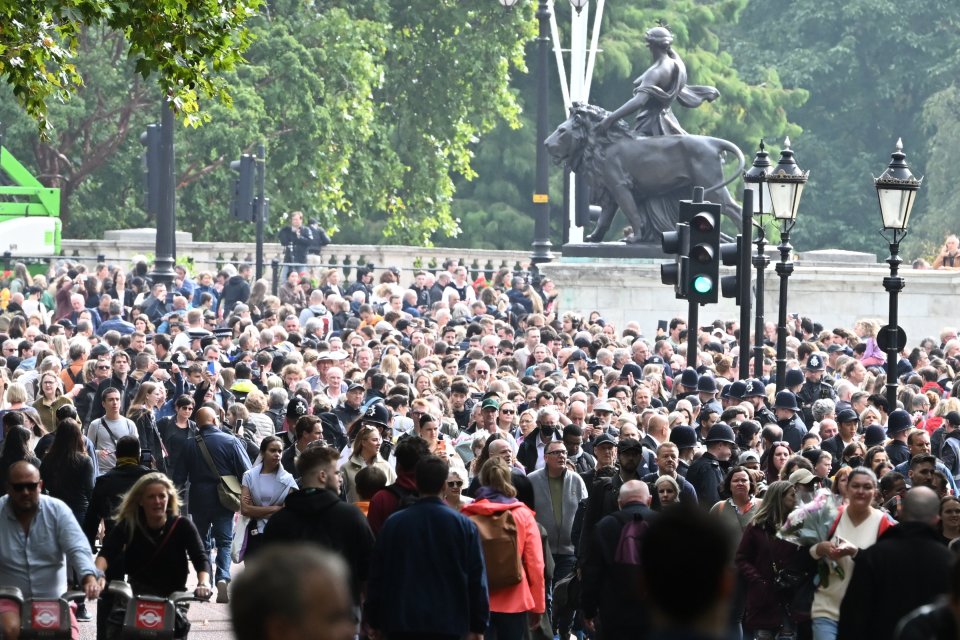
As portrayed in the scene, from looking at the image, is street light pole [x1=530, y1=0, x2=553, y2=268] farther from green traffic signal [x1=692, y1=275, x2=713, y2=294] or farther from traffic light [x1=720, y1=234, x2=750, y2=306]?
green traffic signal [x1=692, y1=275, x2=713, y2=294]

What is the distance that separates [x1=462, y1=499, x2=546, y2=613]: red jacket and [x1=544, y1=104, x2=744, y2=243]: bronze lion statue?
22.5 m

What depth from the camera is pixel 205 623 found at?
44.5 feet

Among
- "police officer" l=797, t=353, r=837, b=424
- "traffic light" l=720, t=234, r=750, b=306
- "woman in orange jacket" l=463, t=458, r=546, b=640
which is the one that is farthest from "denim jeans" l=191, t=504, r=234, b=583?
"police officer" l=797, t=353, r=837, b=424

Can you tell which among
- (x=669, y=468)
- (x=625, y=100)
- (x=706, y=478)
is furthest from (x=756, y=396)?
(x=625, y=100)

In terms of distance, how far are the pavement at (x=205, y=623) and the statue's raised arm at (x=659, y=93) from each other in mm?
19079

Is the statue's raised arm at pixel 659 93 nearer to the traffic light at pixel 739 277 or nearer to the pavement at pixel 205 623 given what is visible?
the traffic light at pixel 739 277

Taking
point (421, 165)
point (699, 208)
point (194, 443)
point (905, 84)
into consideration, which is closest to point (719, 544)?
point (194, 443)

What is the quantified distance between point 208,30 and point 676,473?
444 centimetres

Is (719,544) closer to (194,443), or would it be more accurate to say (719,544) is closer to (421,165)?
(194,443)

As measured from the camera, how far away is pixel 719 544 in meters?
4.11

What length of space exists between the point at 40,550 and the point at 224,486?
4781mm

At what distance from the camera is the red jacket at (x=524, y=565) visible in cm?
1058

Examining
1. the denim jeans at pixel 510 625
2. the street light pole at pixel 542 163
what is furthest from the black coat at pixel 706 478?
the street light pole at pixel 542 163

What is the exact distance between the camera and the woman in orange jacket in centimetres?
1054
